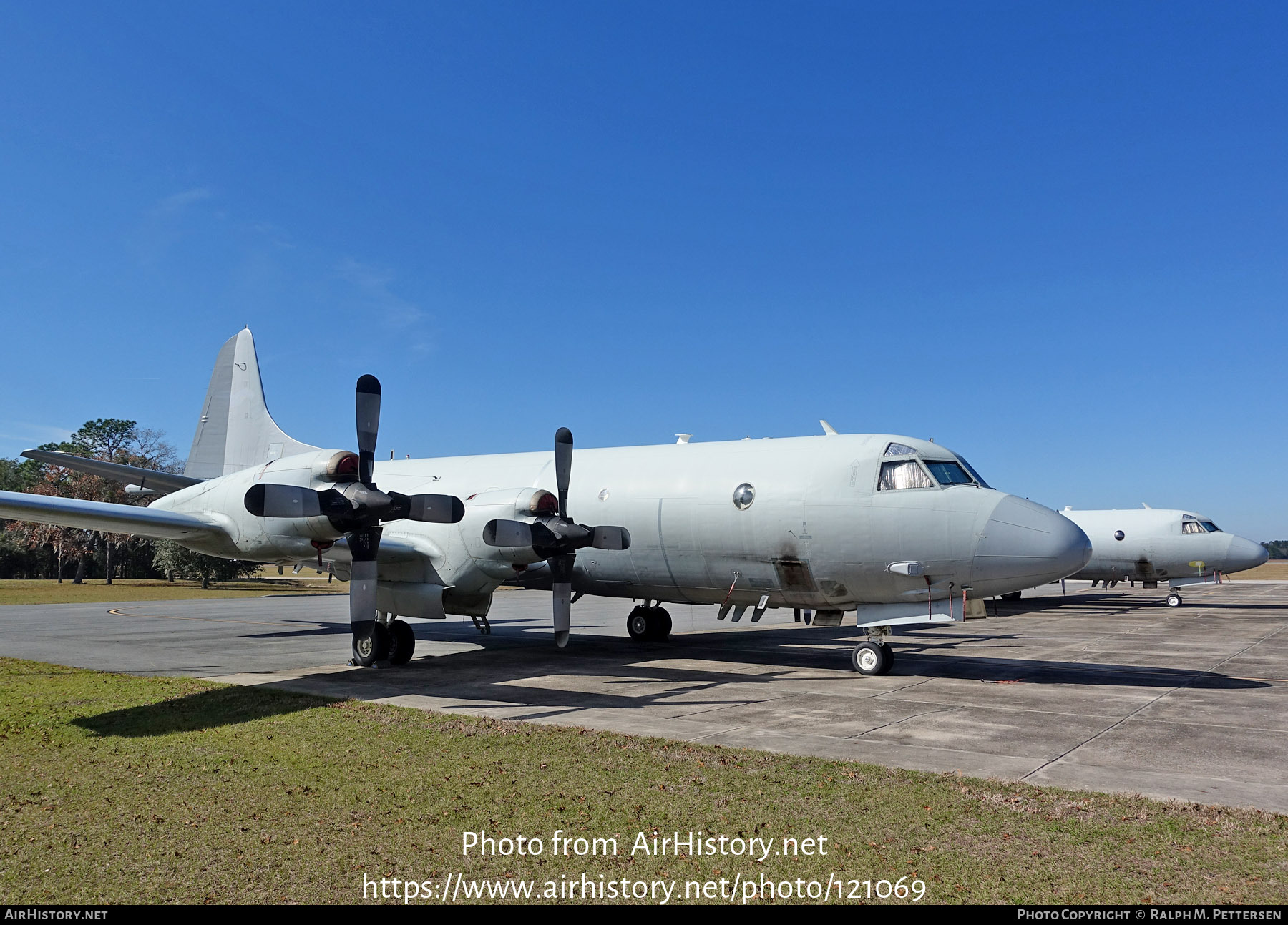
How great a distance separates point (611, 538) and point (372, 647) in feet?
15.6

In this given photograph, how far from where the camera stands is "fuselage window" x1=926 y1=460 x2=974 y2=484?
1316cm

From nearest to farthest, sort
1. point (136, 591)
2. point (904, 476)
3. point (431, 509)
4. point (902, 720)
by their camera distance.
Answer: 1. point (902, 720)
2. point (431, 509)
3. point (904, 476)
4. point (136, 591)

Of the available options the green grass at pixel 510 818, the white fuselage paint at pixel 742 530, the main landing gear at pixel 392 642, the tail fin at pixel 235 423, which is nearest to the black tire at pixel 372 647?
the main landing gear at pixel 392 642

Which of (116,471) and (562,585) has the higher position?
(116,471)

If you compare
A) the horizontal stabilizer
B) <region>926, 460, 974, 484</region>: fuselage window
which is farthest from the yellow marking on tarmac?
<region>926, 460, 974, 484</region>: fuselage window

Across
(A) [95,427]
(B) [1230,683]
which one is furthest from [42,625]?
(A) [95,427]

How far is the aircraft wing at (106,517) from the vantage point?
39.0 feet

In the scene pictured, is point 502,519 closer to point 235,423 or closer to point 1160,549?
Answer: point 235,423

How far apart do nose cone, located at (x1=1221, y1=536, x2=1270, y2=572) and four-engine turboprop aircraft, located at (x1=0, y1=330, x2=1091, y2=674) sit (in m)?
27.3

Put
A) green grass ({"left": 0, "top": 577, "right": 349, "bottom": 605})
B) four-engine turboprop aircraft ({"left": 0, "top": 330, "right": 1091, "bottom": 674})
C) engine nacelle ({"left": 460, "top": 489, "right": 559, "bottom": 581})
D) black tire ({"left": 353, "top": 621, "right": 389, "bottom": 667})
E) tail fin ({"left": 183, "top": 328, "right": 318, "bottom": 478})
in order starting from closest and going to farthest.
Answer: four-engine turboprop aircraft ({"left": 0, "top": 330, "right": 1091, "bottom": 674}) < black tire ({"left": 353, "top": 621, "right": 389, "bottom": 667}) < engine nacelle ({"left": 460, "top": 489, "right": 559, "bottom": 581}) < tail fin ({"left": 183, "top": 328, "right": 318, "bottom": 478}) < green grass ({"left": 0, "top": 577, "right": 349, "bottom": 605})

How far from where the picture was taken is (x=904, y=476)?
1330cm

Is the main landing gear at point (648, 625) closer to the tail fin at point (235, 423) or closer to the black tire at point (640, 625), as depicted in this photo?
the black tire at point (640, 625)

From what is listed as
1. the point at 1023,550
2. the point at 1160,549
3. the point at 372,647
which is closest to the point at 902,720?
the point at 1023,550

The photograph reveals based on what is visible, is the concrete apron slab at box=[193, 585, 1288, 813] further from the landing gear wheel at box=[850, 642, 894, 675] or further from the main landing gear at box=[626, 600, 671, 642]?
the main landing gear at box=[626, 600, 671, 642]
